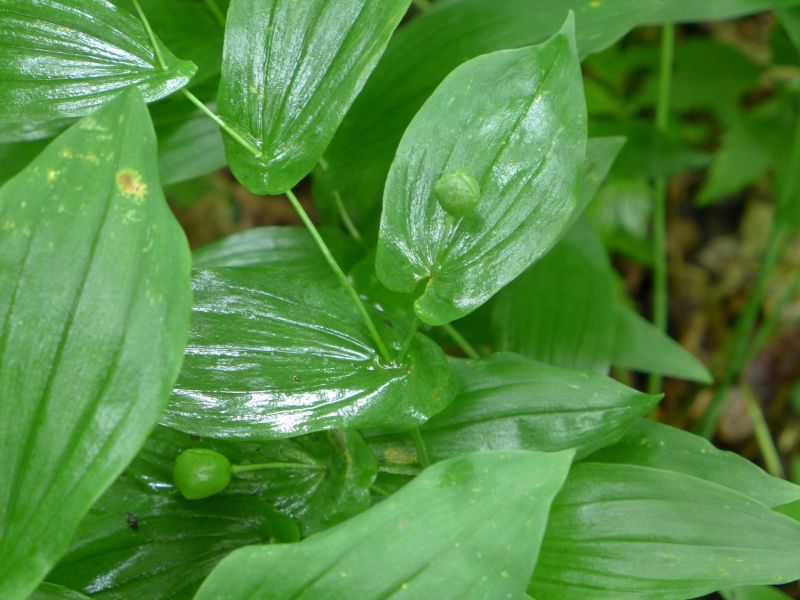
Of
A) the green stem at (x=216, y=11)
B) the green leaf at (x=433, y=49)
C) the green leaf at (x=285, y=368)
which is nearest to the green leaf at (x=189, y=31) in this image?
the green stem at (x=216, y=11)

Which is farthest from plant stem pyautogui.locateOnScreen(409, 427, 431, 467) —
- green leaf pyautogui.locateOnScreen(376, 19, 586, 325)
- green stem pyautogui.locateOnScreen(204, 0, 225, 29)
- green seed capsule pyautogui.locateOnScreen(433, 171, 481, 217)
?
green stem pyautogui.locateOnScreen(204, 0, 225, 29)

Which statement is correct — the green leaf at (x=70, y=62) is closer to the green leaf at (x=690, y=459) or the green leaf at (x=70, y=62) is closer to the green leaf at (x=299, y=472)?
the green leaf at (x=299, y=472)

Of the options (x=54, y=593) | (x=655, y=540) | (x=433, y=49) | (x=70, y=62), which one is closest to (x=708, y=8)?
(x=433, y=49)

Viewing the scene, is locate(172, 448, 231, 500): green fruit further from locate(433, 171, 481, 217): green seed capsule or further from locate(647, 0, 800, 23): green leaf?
locate(647, 0, 800, 23): green leaf

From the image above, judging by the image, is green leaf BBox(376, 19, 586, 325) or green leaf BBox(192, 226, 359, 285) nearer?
green leaf BBox(376, 19, 586, 325)

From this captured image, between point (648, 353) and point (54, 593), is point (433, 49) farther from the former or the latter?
point (54, 593)

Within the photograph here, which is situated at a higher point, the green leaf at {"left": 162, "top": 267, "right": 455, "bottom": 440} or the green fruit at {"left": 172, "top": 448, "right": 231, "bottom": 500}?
the green leaf at {"left": 162, "top": 267, "right": 455, "bottom": 440}

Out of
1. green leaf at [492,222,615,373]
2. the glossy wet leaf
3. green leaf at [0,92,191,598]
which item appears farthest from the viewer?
green leaf at [492,222,615,373]

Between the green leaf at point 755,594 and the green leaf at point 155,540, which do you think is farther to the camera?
the green leaf at point 755,594
